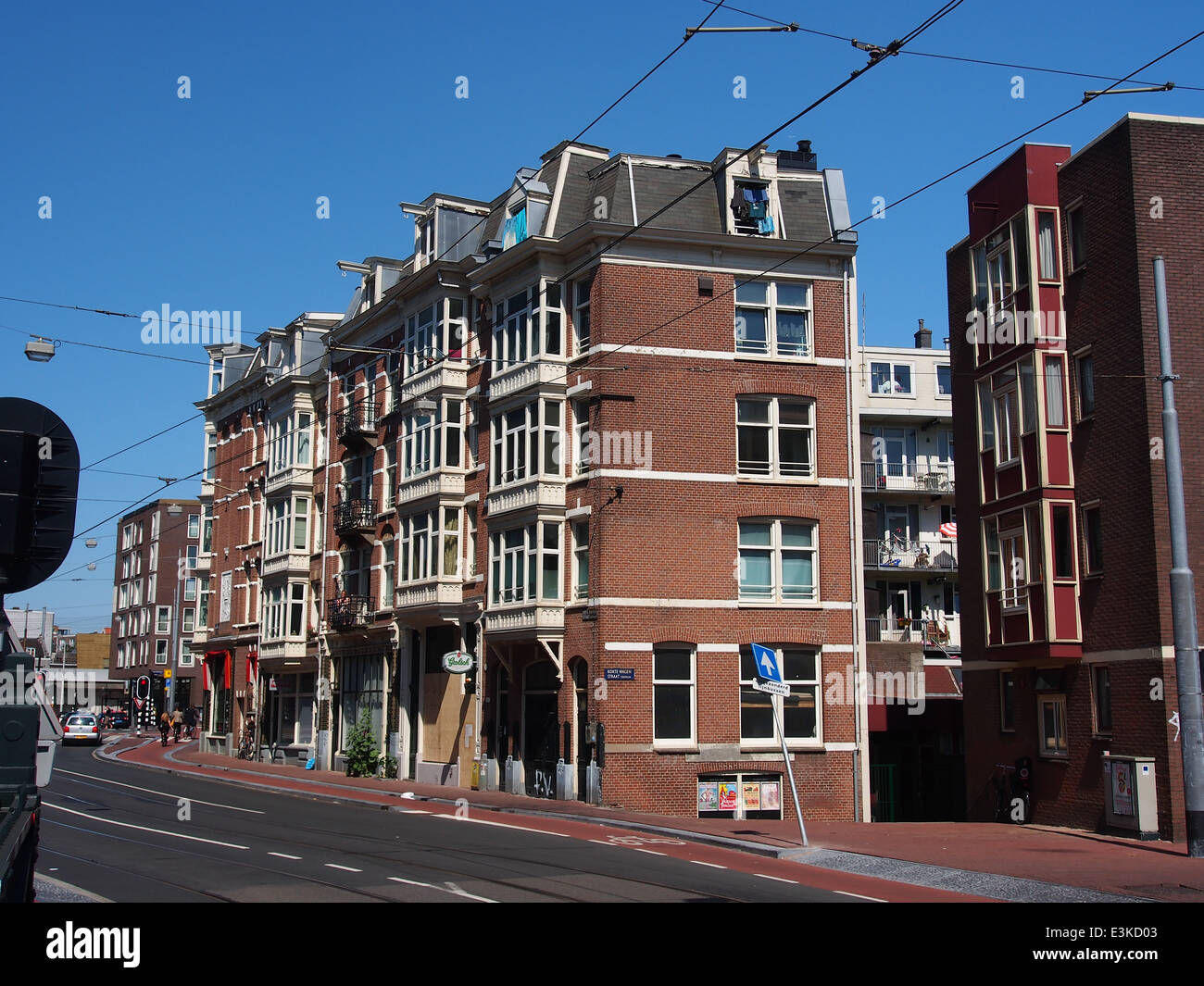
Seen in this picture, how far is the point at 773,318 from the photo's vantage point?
103 feet

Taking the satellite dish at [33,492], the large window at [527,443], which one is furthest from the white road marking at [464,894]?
the large window at [527,443]

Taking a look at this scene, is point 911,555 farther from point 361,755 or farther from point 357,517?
point 361,755

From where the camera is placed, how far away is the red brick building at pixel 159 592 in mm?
87625

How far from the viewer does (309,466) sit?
47.2 metres

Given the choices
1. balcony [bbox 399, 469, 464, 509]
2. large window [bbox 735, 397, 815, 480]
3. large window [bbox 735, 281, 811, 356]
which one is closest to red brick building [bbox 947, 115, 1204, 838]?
large window [bbox 735, 397, 815, 480]

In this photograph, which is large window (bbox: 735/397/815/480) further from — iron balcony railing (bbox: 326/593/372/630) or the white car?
the white car

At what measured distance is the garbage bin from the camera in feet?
70.5

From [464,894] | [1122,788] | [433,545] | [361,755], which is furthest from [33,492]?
[361,755]

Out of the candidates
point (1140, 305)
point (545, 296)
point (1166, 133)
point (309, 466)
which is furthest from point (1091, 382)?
point (309, 466)

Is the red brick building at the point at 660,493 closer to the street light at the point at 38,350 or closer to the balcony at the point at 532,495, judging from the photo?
the balcony at the point at 532,495

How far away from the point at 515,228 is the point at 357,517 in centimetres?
1269
